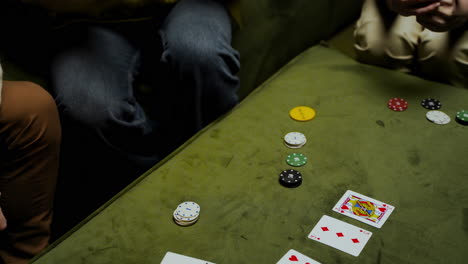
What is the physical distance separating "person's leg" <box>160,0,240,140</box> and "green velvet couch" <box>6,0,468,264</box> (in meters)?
0.09

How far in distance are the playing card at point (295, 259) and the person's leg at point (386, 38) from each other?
822mm

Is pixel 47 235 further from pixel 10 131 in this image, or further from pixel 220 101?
pixel 220 101

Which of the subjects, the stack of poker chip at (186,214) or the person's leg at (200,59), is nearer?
the stack of poker chip at (186,214)

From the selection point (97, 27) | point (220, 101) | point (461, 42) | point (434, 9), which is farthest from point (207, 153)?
point (461, 42)

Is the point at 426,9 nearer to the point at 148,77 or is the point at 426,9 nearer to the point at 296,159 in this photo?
the point at 296,159

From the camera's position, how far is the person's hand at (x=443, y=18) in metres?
1.25

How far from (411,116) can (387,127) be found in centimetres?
9

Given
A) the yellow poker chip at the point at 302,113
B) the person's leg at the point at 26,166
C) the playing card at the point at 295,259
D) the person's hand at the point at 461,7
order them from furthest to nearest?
the yellow poker chip at the point at 302,113 → the person's hand at the point at 461,7 → the person's leg at the point at 26,166 → the playing card at the point at 295,259

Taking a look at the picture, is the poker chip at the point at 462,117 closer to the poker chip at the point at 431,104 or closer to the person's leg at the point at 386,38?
the poker chip at the point at 431,104

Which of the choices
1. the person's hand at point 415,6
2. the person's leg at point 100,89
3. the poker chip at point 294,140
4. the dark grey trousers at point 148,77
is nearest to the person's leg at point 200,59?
the dark grey trousers at point 148,77

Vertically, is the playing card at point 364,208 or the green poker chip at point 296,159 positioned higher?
the green poker chip at point 296,159

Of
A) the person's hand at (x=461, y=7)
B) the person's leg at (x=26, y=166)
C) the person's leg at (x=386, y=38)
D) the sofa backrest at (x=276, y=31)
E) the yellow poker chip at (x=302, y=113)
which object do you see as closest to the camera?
the person's leg at (x=26, y=166)

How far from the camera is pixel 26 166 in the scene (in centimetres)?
115

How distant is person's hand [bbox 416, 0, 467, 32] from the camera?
1250 millimetres
